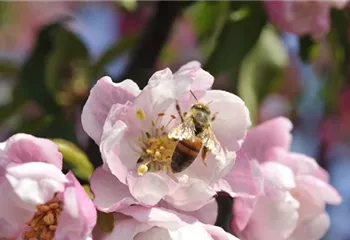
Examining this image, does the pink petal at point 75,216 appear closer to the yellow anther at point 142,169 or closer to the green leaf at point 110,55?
the yellow anther at point 142,169

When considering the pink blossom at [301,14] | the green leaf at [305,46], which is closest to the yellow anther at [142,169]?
the pink blossom at [301,14]

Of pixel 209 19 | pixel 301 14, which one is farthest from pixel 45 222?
pixel 209 19

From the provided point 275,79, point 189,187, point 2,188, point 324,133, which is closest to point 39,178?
point 2,188

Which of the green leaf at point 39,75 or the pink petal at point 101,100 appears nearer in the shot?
the pink petal at point 101,100

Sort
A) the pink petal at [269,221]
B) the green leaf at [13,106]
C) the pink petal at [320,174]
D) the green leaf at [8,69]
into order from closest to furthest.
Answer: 1. the pink petal at [269,221]
2. the pink petal at [320,174]
3. the green leaf at [13,106]
4. the green leaf at [8,69]

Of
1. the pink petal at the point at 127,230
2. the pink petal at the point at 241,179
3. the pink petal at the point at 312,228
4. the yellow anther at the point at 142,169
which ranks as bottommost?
the pink petal at the point at 312,228

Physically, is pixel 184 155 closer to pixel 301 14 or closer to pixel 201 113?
pixel 201 113
